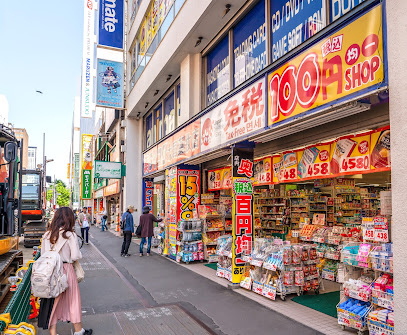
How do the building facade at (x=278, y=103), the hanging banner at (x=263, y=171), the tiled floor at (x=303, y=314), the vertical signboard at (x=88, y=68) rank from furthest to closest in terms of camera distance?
the vertical signboard at (x=88, y=68), the hanging banner at (x=263, y=171), the tiled floor at (x=303, y=314), the building facade at (x=278, y=103)

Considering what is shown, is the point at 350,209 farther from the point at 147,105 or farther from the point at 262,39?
the point at 147,105

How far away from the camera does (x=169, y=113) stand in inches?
650

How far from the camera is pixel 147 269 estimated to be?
1058cm

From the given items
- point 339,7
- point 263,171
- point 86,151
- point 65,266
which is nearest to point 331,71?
point 339,7

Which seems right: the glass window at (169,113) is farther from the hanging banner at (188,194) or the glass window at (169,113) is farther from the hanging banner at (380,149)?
the hanging banner at (380,149)

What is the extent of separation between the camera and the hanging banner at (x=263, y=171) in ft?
31.2

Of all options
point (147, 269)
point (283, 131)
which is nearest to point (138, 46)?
point (147, 269)

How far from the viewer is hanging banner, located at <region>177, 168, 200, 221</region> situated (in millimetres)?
12000

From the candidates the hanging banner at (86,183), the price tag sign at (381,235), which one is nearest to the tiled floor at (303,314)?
the price tag sign at (381,235)

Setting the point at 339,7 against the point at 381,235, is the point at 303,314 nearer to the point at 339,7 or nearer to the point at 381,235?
the point at 381,235

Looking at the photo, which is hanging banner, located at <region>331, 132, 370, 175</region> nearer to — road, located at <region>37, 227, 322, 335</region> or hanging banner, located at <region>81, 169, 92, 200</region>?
road, located at <region>37, 227, 322, 335</region>

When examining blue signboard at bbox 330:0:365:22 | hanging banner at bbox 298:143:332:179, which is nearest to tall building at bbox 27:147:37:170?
hanging banner at bbox 298:143:332:179

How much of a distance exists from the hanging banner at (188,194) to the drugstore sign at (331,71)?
5.93 m

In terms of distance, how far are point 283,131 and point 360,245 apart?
2.64m
